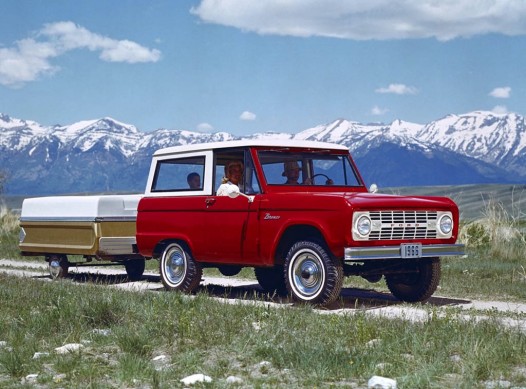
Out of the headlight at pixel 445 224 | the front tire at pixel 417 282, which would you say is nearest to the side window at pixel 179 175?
the front tire at pixel 417 282

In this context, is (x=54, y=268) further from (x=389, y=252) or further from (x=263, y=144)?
(x=389, y=252)

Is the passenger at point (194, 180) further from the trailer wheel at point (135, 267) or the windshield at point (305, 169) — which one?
the trailer wheel at point (135, 267)

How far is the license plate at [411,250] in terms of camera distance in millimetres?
10844

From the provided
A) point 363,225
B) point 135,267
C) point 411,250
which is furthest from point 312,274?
point 135,267

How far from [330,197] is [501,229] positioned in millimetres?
11373

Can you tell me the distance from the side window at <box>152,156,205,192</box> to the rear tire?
163 centimetres

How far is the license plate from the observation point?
10844 millimetres

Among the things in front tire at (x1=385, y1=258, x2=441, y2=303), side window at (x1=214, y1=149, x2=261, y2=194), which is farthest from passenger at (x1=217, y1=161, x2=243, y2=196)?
front tire at (x1=385, y1=258, x2=441, y2=303)

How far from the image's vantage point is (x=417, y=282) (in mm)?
12102

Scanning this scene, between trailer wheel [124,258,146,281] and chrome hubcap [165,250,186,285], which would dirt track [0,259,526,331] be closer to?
trailer wheel [124,258,146,281]

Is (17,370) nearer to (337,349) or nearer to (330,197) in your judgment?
(337,349)

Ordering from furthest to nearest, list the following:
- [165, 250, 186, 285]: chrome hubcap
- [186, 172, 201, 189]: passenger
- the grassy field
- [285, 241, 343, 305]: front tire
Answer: [165, 250, 186, 285]: chrome hubcap < [186, 172, 201, 189]: passenger < [285, 241, 343, 305]: front tire < the grassy field

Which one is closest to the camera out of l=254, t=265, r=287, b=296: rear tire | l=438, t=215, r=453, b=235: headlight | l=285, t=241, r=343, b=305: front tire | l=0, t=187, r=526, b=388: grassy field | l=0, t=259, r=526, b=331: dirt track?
l=0, t=187, r=526, b=388: grassy field

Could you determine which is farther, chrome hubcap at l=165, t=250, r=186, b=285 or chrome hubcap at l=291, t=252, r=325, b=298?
chrome hubcap at l=165, t=250, r=186, b=285
